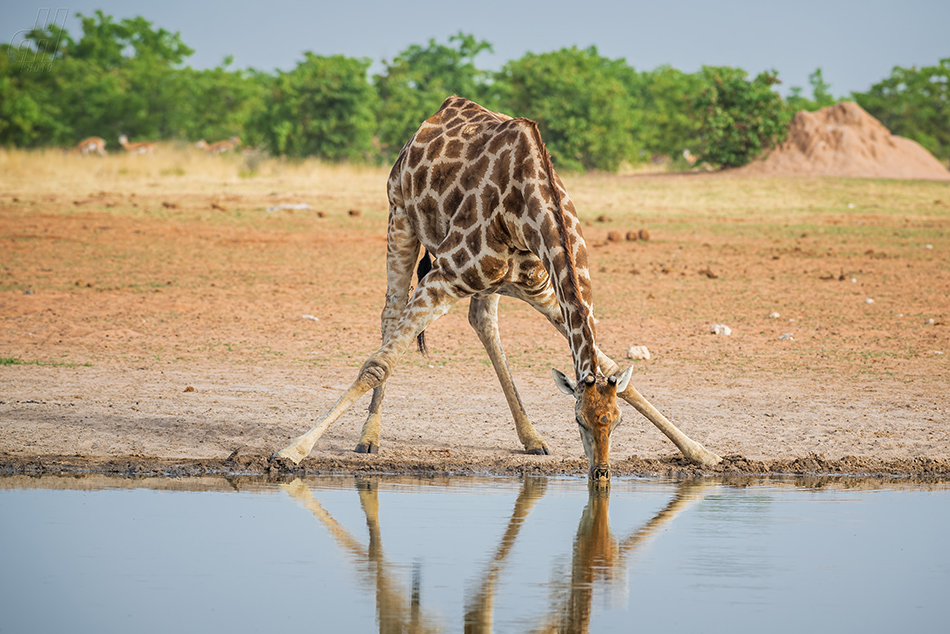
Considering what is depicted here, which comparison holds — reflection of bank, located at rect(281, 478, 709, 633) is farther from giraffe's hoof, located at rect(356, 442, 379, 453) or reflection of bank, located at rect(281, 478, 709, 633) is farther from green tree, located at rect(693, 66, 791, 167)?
green tree, located at rect(693, 66, 791, 167)

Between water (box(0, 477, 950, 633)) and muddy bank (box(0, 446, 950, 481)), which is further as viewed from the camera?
muddy bank (box(0, 446, 950, 481))

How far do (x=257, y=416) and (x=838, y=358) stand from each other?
583 centimetres

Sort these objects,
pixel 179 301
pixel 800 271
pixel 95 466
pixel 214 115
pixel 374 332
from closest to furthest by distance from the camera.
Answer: pixel 95 466, pixel 374 332, pixel 179 301, pixel 800 271, pixel 214 115

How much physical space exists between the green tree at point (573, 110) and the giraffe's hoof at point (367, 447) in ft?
99.6

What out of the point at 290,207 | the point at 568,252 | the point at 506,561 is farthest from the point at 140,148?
the point at 506,561

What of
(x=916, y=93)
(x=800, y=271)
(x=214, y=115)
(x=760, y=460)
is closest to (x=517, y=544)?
(x=760, y=460)

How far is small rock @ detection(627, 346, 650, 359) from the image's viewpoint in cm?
1073

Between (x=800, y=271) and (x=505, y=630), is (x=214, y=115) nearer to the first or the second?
(x=800, y=271)

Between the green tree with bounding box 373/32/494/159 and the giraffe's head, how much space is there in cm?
2822

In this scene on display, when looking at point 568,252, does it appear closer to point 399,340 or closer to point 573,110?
point 399,340

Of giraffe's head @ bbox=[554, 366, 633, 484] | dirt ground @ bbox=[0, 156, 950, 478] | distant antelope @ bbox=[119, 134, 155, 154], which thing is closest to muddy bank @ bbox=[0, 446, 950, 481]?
dirt ground @ bbox=[0, 156, 950, 478]

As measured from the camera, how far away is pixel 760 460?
6949mm

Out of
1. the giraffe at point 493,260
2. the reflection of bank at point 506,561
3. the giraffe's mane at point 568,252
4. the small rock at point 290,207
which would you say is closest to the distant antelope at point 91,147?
the small rock at point 290,207

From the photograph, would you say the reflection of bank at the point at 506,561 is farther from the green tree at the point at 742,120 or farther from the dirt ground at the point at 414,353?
the green tree at the point at 742,120
